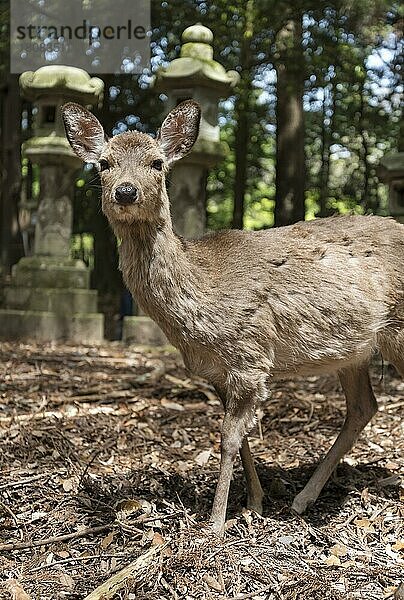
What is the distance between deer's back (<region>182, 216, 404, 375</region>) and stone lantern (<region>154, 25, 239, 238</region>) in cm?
558

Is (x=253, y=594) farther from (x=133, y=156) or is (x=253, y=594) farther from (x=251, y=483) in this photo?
(x=133, y=156)

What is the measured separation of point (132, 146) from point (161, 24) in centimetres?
828

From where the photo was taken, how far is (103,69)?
519 inches

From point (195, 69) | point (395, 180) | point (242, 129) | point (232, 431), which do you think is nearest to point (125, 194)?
point (232, 431)

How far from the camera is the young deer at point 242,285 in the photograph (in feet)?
12.7

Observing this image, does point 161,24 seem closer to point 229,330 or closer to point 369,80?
point 369,80

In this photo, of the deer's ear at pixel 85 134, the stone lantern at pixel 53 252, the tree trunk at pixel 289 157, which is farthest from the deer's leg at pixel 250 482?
the tree trunk at pixel 289 157

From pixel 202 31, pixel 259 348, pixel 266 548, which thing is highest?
pixel 202 31

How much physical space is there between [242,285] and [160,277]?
44cm

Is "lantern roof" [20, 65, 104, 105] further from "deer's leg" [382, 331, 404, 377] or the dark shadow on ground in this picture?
"deer's leg" [382, 331, 404, 377]

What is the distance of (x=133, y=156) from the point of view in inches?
151

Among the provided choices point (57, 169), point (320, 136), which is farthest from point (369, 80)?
point (57, 169)

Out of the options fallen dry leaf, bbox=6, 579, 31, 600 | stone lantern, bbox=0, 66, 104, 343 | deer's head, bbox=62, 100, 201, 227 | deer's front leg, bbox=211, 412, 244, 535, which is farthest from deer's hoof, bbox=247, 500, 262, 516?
stone lantern, bbox=0, 66, 104, 343

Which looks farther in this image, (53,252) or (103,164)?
(53,252)
